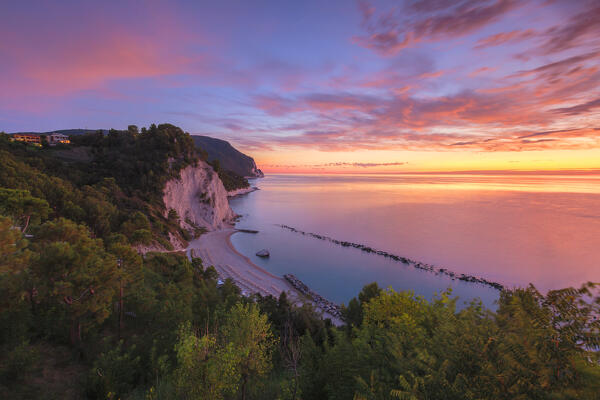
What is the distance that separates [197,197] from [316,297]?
4796 centimetres

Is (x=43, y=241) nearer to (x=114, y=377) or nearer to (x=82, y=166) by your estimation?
(x=114, y=377)

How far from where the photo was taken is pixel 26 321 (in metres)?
14.2

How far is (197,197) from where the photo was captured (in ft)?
231

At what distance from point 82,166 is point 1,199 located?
45.6 m

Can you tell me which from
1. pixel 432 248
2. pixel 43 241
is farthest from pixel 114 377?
pixel 432 248

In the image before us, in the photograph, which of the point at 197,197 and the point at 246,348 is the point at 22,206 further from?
the point at 197,197

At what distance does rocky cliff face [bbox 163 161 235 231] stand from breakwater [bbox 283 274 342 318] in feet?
110

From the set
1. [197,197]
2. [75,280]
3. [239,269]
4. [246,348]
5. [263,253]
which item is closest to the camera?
[246,348]

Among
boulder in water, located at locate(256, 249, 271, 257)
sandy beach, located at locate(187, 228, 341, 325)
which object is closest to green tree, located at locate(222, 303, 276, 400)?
sandy beach, located at locate(187, 228, 341, 325)

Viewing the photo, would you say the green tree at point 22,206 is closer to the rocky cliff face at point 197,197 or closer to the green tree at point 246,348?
the green tree at point 246,348

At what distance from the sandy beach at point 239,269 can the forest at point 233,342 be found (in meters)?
10.6

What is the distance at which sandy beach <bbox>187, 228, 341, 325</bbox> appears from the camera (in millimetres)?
39188

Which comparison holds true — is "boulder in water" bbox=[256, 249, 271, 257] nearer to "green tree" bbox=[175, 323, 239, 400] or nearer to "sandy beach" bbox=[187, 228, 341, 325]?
"sandy beach" bbox=[187, 228, 341, 325]

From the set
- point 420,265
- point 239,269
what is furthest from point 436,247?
point 239,269
